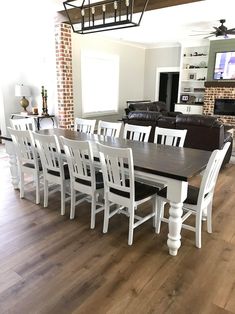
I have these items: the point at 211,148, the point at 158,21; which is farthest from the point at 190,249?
the point at 158,21

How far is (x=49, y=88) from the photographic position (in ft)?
19.0

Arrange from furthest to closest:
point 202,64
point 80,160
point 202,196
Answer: point 202,64 < point 80,160 < point 202,196

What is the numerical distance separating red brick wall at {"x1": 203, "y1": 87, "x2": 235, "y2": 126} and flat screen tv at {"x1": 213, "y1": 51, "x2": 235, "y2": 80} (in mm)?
354

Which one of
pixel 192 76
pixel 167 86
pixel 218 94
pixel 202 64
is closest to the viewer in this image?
pixel 218 94

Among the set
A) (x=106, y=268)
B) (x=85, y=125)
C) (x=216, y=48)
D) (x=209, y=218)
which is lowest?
(x=106, y=268)

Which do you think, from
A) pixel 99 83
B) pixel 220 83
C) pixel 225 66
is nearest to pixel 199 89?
pixel 220 83

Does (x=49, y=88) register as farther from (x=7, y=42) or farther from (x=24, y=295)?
(x=24, y=295)

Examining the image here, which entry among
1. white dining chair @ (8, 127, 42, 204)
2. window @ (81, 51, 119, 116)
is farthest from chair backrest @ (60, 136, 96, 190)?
window @ (81, 51, 119, 116)

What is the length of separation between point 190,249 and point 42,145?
1900 mm

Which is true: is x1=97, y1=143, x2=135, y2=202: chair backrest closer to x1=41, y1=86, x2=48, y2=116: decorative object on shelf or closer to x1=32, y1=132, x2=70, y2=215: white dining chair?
x1=32, y1=132, x2=70, y2=215: white dining chair

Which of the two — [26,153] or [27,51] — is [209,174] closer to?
[26,153]

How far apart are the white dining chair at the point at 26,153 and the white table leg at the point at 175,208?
1784mm

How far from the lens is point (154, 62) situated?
9516 mm

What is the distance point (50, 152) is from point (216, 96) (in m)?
6.75
